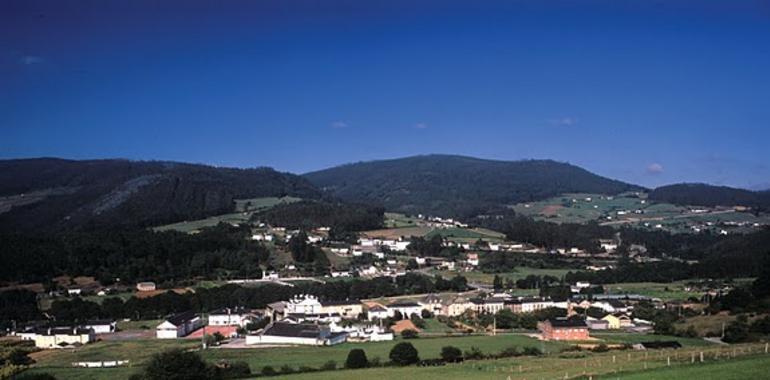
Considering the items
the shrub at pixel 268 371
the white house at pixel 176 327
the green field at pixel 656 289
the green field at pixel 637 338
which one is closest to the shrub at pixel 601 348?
the green field at pixel 637 338

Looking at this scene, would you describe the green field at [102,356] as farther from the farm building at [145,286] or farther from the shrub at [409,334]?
the farm building at [145,286]

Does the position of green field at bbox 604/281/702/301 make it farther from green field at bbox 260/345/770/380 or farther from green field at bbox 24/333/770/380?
green field at bbox 260/345/770/380

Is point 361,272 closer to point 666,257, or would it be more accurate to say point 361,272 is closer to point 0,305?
point 0,305

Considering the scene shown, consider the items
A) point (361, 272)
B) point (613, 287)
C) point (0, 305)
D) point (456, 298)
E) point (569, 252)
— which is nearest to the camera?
point (0, 305)

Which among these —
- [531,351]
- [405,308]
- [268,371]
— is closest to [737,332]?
[531,351]

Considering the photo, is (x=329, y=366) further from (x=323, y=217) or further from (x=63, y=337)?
(x=323, y=217)

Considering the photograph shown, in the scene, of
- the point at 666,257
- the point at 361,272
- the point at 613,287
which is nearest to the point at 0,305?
the point at 361,272
